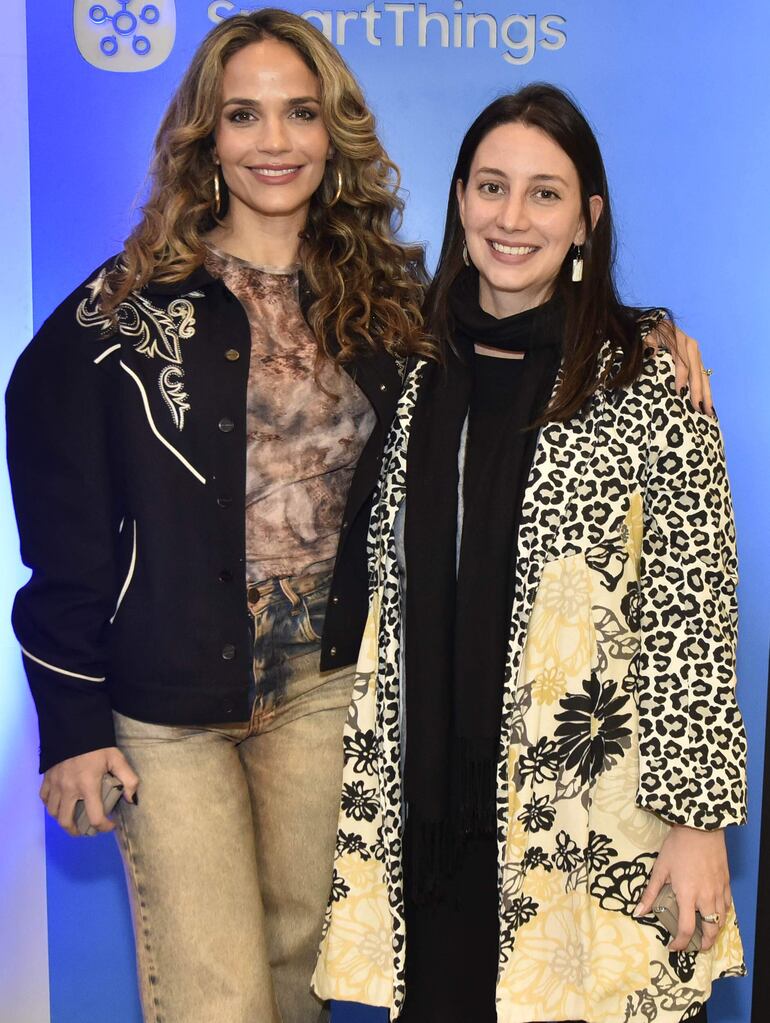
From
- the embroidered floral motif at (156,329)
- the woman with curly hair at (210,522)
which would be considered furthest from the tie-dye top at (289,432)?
the embroidered floral motif at (156,329)

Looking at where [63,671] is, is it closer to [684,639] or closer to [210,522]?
[210,522]

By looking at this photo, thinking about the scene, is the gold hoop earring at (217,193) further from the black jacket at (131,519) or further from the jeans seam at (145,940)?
the jeans seam at (145,940)

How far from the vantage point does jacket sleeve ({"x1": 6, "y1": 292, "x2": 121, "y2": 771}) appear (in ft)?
6.66

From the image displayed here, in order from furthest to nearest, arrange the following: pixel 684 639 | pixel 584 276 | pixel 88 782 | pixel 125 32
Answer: pixel 125 32
pixel 584 276
pixel 88 782
pixel 684 639

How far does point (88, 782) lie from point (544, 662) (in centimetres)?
82

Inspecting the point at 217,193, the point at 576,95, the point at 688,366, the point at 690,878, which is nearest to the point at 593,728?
the point at 690,878

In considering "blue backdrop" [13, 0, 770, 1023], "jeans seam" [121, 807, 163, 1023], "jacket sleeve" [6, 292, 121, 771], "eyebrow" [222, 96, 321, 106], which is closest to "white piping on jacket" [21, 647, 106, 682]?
"jacket sleeve" [6, 292, 121, 771]

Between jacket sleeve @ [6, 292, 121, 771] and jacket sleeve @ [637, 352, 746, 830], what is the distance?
36.9 inches

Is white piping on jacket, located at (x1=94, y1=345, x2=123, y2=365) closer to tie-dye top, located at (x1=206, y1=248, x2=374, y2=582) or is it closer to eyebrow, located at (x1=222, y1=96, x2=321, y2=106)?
tie-dye top, located at (x1=206, y1=248, x2=374, y2=582)

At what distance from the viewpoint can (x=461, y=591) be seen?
2.03 meters

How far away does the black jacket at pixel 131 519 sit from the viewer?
2.04 metres

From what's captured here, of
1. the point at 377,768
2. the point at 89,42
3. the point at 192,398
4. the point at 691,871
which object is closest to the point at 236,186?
the point at 192,398

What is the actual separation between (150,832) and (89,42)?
6.10 feet

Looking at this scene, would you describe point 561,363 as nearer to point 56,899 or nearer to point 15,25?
point 15,25
